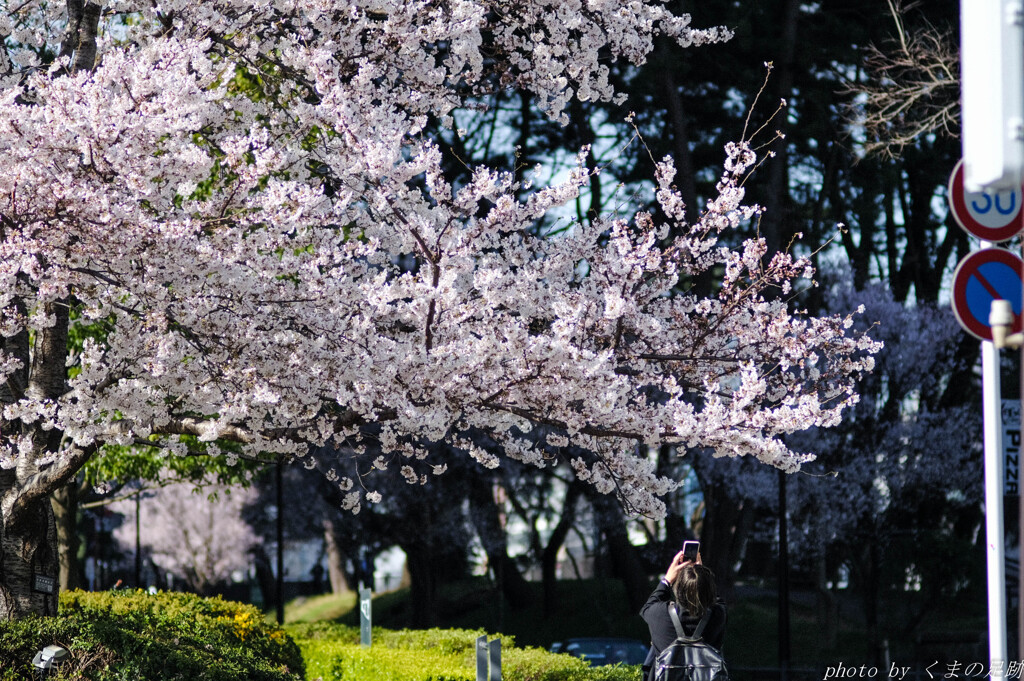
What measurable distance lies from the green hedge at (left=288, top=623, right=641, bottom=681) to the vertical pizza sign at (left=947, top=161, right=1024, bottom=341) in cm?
581

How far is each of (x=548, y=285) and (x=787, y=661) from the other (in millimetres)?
10625

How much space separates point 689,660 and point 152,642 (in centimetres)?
458

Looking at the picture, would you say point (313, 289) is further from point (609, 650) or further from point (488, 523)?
point (488, 523)

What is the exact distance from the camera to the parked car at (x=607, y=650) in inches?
728

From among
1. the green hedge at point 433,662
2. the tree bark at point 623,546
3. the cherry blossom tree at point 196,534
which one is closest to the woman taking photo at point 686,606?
the green hedge at point 433,662

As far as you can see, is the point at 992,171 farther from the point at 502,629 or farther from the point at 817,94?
the point at 502,629

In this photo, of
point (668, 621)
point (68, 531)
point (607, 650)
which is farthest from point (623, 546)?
point (668, 621)

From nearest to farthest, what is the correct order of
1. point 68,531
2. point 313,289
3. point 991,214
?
point 991,214 < point 313,289 < point 68,531

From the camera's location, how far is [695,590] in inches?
247

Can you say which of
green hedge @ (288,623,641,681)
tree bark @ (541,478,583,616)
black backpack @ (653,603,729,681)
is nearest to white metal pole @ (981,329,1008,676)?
black backpack @ (653,603,729,681)

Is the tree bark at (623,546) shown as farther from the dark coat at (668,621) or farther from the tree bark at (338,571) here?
the dark coat at (668,621)

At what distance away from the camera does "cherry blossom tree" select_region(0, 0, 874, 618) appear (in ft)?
23.7

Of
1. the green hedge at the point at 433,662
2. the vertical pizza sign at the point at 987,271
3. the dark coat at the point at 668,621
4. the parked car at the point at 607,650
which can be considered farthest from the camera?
the parked car at the point at 607,650

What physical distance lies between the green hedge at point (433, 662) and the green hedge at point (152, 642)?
0.75 m
